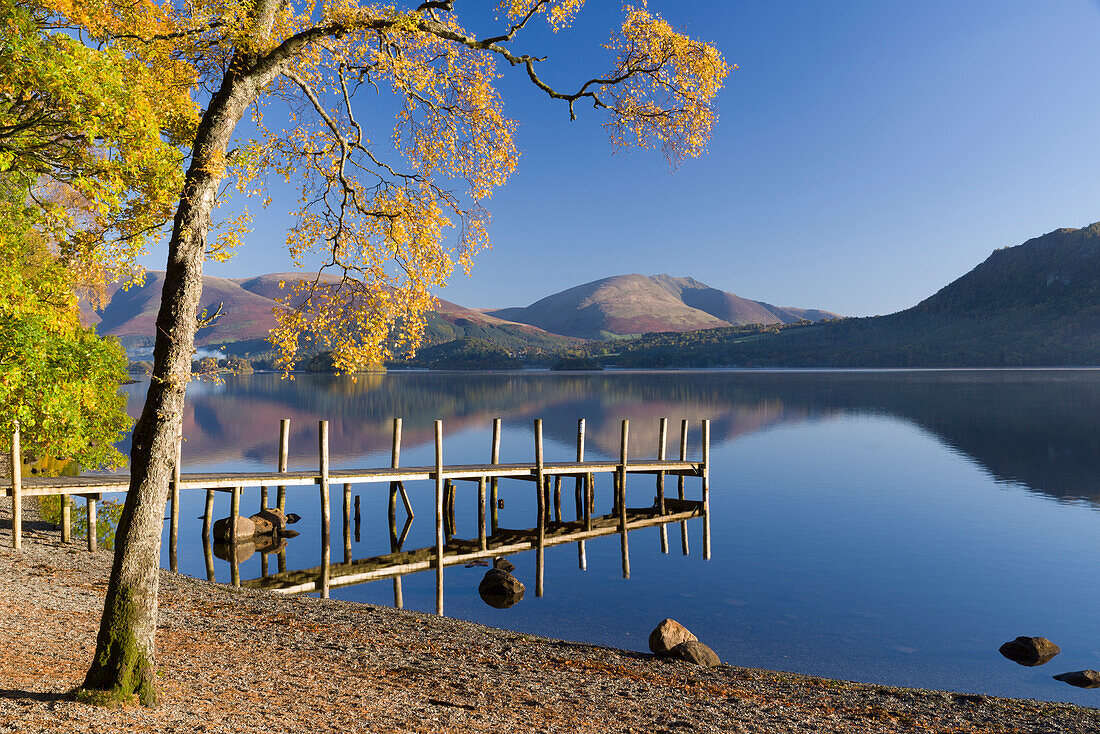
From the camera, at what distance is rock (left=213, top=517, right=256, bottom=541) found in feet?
81.5

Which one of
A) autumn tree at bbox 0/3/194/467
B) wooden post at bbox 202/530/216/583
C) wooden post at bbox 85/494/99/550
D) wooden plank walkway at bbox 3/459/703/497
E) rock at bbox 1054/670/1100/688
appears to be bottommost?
rock at bbox 1054/670/1100/688

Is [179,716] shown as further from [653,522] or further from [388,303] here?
[653,522]

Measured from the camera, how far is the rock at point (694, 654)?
45.3ft

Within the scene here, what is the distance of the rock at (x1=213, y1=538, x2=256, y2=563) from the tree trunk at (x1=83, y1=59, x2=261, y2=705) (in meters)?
15.3

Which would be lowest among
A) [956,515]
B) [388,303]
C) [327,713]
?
[956,515]

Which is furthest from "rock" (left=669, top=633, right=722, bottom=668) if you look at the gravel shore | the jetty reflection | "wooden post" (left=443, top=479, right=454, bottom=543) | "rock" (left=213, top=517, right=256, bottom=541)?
"rock" (left=213, top=517, right=256, bottom=541)

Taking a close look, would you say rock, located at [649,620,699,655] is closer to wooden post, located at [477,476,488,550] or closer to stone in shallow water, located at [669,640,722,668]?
stone in shallow water, located at [669,640,722,668]

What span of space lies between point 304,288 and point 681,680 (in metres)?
8.83

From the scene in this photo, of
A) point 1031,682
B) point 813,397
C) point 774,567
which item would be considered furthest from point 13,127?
point 813,397

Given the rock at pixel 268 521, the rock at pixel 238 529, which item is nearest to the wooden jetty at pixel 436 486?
the rock at pixel 268 521

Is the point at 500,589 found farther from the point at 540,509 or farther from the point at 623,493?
the point at 623,493

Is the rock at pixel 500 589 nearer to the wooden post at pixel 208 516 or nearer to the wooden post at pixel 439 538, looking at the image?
the wooden post at pixel 439 538

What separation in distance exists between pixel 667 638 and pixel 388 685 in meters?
6.05

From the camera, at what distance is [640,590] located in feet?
71.2
